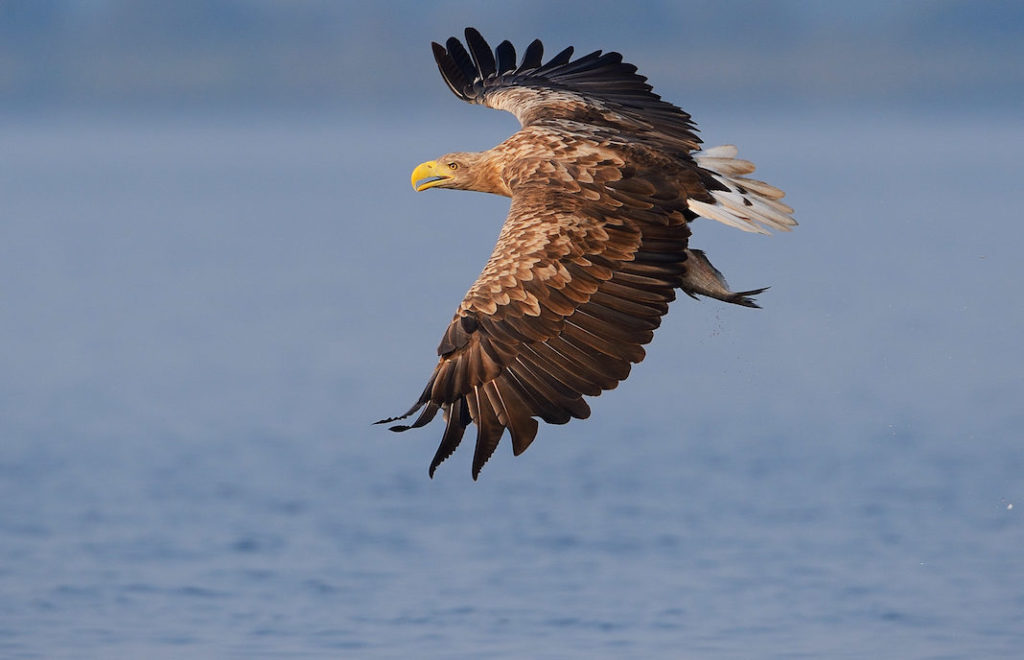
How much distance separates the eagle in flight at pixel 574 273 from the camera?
7754mm

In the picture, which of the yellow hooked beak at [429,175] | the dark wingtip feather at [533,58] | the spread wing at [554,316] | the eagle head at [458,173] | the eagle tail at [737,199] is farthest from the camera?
the dark wingtip feather at [533,58]

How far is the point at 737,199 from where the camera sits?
8.78m

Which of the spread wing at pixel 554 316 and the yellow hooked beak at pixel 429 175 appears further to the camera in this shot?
the yellow hooked beak at pixel 429 175

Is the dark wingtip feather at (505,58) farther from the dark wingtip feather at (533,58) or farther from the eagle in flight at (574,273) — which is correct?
the eagle in flight at (574,273)

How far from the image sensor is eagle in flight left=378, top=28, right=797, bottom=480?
775cm

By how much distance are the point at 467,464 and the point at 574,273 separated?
8317 mm

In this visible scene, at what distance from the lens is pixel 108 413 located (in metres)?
18.0

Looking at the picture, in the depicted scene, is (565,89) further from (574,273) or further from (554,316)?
(554,316)

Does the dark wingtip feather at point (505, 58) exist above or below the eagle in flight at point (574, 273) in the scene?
above

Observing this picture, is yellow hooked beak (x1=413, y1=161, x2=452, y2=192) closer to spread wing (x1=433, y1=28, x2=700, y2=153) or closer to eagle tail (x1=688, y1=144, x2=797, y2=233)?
spread wing (x1=433, y1=28, x2=700, y2=153)

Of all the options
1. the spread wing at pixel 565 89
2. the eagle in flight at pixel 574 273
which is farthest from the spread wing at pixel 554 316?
the spread wing at pixel 565 89

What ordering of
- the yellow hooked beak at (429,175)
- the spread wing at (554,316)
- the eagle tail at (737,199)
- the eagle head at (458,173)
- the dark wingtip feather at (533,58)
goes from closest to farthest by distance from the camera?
the spread wing at (554,316) → the eagle tail at (737,199) → the eagle head at (458,173) → the yellow hooked beak at (429,175) → the dark wingtip feather at (533,58)

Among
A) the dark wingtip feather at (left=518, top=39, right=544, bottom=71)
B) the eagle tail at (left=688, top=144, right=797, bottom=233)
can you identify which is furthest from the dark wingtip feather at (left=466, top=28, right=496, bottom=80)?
the eagle tail at (left=688, top=144, right=797, bottom=233)

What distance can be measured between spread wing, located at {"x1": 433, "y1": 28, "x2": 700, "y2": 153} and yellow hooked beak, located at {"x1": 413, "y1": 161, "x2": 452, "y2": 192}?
52cm
